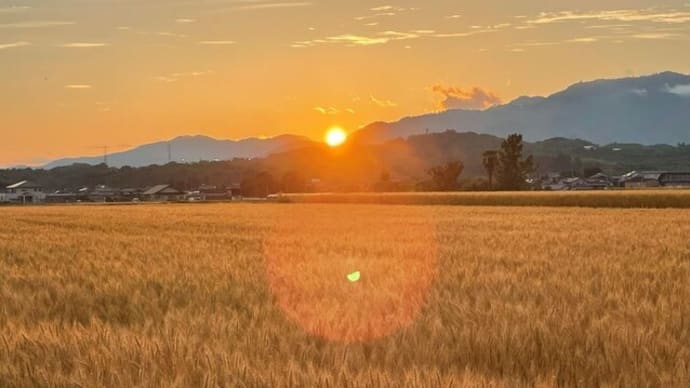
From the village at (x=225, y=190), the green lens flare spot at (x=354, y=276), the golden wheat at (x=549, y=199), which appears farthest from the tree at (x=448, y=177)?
the green lens flare spot at (x=354, y=276)

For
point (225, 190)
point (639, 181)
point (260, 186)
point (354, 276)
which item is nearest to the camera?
point (354, 276)

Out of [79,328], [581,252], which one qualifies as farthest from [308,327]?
[581,252]

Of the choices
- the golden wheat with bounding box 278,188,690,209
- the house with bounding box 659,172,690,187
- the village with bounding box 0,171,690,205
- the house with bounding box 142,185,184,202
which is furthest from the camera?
the house with bounding box 142,185,184,202

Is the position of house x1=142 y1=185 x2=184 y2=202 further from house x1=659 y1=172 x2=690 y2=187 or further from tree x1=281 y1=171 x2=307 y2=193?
house x1=659 y1=172 x2=690 y2=187

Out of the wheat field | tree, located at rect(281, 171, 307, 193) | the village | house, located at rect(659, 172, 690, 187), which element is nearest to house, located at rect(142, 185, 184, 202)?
the village

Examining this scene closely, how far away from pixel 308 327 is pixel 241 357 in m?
1.35

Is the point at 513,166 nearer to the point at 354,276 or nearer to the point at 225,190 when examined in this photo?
the point at 225,190

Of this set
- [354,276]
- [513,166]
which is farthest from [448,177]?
[354,276]

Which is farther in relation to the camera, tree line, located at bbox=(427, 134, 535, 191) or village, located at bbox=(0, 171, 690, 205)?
village, located at bbox=(0, 171, 690, 205)

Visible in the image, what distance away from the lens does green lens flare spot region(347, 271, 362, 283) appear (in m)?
8.49

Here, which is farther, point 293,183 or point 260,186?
point 293,183

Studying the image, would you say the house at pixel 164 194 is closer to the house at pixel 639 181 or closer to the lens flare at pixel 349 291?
the house at pixel 639 181

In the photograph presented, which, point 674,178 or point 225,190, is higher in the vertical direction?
point 225,190

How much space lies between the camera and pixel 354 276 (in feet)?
29.3
